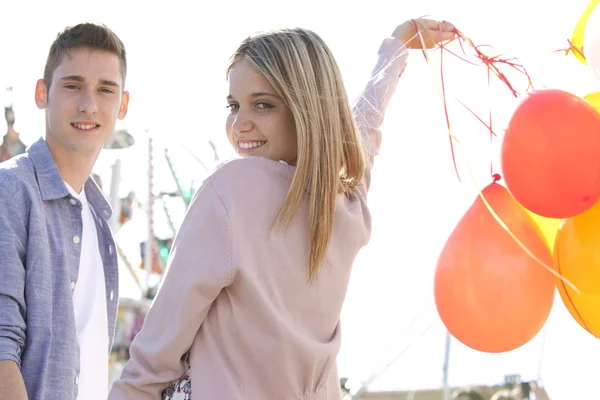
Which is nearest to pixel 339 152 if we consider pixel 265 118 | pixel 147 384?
pixel 265 118

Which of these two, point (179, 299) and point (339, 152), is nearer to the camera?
point (179, 299)

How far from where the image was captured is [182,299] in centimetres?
157

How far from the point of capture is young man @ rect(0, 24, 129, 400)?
1.96 m

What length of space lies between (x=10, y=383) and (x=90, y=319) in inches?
14.4

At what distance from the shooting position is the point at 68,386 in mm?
2023

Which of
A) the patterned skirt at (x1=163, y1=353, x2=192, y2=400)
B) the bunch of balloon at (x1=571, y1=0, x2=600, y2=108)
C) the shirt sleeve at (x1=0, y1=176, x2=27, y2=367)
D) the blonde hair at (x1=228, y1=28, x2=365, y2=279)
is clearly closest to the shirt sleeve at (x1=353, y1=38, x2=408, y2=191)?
the blonde hair at (x1=228, y1=28, x2=365, y2=279)

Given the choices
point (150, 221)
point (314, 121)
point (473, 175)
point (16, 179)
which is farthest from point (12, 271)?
point (150, 221)

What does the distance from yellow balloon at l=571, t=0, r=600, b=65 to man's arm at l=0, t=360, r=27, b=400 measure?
1.47 m

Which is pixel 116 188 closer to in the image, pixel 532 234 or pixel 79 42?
pixel 79 42

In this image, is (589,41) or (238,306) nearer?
(238,306)

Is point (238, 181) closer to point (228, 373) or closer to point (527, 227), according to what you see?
point (228, 373)

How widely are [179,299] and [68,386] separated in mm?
588

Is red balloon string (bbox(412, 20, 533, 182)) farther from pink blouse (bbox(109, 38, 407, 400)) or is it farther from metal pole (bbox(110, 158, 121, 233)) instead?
metal pole (bbox(110, 158, 121, 233))

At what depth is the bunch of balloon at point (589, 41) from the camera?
6.84 feet
